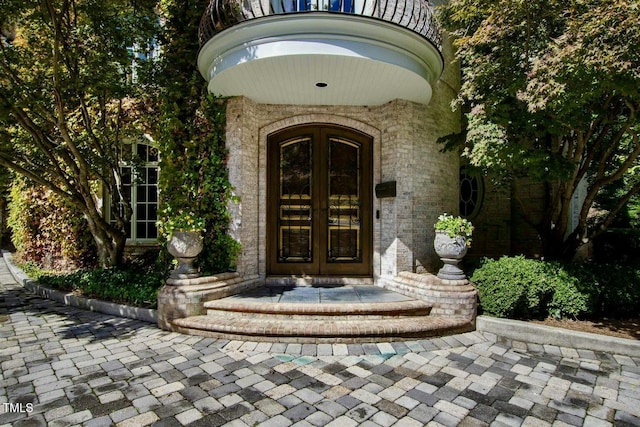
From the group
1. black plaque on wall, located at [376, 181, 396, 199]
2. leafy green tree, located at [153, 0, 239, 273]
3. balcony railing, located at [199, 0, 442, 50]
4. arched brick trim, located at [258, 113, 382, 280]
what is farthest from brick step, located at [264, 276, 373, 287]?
balcony railing, located at [199, 0, 442, 50]

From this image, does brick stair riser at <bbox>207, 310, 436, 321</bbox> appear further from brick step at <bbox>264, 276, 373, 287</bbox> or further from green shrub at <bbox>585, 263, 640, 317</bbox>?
green shrub at <bbox>585, 263, 640, 317</bbox>

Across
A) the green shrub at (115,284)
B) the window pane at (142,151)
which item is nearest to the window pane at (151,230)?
the green shrub at (115,284)

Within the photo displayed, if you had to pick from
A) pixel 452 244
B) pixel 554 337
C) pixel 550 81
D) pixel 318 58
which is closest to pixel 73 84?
pixel 318 58

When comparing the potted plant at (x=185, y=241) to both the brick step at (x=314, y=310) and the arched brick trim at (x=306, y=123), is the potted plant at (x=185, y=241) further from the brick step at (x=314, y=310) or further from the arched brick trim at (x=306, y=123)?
the arched brick trim at (x=306, y=123)

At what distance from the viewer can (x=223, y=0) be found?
16.2 ft

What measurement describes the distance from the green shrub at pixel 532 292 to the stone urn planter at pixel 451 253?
0.47 meters

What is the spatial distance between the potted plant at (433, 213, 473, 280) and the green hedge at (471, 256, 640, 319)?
1.51 ft

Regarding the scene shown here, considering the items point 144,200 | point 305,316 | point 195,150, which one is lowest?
point 305,316

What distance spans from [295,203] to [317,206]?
419mm

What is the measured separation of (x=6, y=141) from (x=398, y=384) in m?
7.64

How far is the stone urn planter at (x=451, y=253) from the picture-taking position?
4828 mm

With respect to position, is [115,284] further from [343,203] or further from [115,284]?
[343,203]

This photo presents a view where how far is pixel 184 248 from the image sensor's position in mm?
4797

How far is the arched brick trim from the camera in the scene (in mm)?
5977
